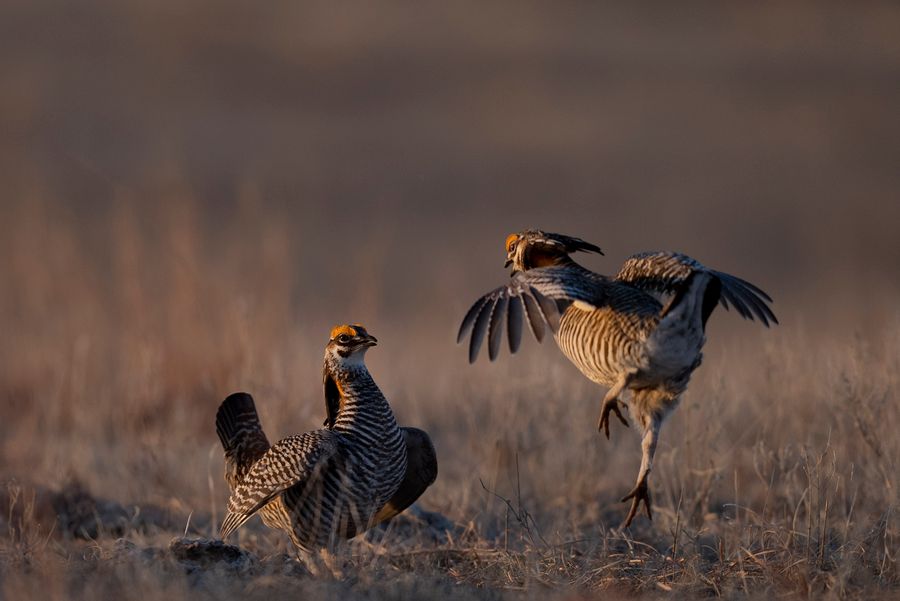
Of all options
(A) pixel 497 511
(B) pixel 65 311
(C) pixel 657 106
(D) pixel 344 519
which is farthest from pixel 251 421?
(C) pixel 657 106

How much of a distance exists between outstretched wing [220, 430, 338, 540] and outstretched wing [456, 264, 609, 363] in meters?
0.73

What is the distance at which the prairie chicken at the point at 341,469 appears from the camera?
5602mm

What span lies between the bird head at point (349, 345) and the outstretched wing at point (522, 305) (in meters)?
0.69

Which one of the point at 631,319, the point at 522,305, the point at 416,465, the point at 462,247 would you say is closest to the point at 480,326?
the point at 522,305

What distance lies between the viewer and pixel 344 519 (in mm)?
5648

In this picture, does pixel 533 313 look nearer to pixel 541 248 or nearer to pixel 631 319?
pixel 631 319

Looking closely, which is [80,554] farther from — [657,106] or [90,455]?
[657,106]

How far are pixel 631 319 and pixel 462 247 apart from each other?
14.9m

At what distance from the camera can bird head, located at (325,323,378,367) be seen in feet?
19.7

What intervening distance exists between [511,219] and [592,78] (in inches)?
321

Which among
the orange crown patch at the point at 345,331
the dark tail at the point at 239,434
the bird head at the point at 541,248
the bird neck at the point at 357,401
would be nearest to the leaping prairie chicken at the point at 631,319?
the bird head at the point at 541,248

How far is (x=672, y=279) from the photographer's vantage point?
5605 mm

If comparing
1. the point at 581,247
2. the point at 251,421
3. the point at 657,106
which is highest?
the point at 657,106

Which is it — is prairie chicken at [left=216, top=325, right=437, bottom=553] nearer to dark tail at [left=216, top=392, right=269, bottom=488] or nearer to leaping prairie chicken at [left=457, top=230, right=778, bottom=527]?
dark tail at [left=216, top=392, right=269, bottom=488]
